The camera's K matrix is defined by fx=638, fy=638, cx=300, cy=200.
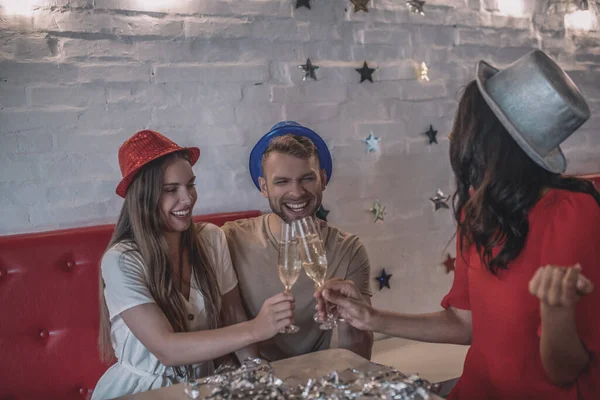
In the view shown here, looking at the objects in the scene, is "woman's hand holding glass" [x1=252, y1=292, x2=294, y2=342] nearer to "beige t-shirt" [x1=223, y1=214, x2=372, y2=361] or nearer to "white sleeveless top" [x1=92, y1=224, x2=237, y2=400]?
"white sleeveless top" [x1=92, y1=224, x2=237, y2=400]

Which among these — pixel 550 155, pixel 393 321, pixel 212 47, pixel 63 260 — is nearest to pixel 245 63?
pixel 212 47

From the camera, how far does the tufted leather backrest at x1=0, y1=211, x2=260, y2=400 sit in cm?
210

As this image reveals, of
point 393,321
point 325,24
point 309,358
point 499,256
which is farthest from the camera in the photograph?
point 325,24

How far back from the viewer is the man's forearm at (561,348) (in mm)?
1327

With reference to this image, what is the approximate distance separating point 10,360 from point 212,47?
138 cm

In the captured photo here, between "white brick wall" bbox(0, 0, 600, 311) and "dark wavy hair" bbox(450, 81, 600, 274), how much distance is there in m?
1.26

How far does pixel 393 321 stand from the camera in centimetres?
178

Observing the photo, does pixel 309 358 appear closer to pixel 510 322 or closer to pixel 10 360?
pixel 510 322

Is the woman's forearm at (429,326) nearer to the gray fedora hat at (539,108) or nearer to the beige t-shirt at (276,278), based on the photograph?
the beige t-shirt at (276,278)

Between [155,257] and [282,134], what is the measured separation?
2.29 feet

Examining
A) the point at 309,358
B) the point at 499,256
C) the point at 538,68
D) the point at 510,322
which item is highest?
the point at 538,68

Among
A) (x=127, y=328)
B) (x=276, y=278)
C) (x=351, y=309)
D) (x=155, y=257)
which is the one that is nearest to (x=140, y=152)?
(x=155, y=257)

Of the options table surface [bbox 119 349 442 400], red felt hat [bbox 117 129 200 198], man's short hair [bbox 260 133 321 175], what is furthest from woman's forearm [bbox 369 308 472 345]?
red felt hat [bbox 117 129 200 198]

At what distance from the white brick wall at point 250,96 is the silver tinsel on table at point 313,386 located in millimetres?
1211
